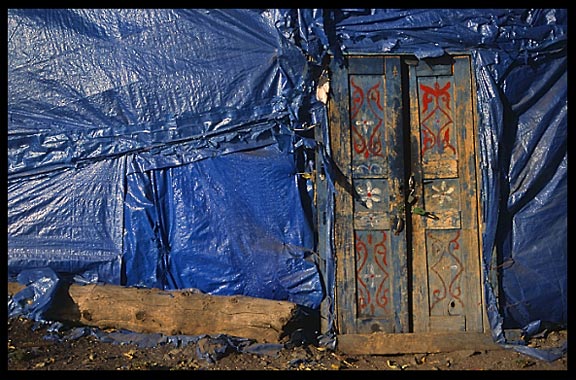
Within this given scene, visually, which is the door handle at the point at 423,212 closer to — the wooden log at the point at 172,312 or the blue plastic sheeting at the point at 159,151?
the blue plastic sheeting at the point at 159,151

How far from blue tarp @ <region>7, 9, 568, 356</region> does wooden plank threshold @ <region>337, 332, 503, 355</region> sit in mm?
220

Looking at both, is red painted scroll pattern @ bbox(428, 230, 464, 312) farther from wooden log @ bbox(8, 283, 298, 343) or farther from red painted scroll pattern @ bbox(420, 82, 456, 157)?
wooden log @ bbox(8, 283, 298, 343)

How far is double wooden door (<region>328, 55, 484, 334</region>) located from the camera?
19.7 feet

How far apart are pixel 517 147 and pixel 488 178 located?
39cm

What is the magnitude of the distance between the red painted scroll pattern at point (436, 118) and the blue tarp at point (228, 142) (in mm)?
256

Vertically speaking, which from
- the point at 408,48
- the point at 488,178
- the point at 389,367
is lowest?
the point at 389,367

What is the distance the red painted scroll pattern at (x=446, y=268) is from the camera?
6094 mm

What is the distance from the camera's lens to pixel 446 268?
6102 mm

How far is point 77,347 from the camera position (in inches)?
229

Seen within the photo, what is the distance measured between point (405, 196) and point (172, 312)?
200 cm

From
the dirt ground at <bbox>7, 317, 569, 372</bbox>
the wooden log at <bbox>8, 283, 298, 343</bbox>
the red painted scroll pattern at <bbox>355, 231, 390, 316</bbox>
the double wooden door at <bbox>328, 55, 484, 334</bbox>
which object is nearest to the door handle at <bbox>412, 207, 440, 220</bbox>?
the double wooden door at <bbox>328, 55, 484, 334</bbox>

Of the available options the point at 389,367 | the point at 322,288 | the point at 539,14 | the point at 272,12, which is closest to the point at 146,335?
the point at 322,288

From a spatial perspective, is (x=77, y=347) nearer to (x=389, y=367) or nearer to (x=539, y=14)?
(x=389, y=367)

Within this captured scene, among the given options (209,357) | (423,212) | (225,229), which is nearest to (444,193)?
(423,212)
